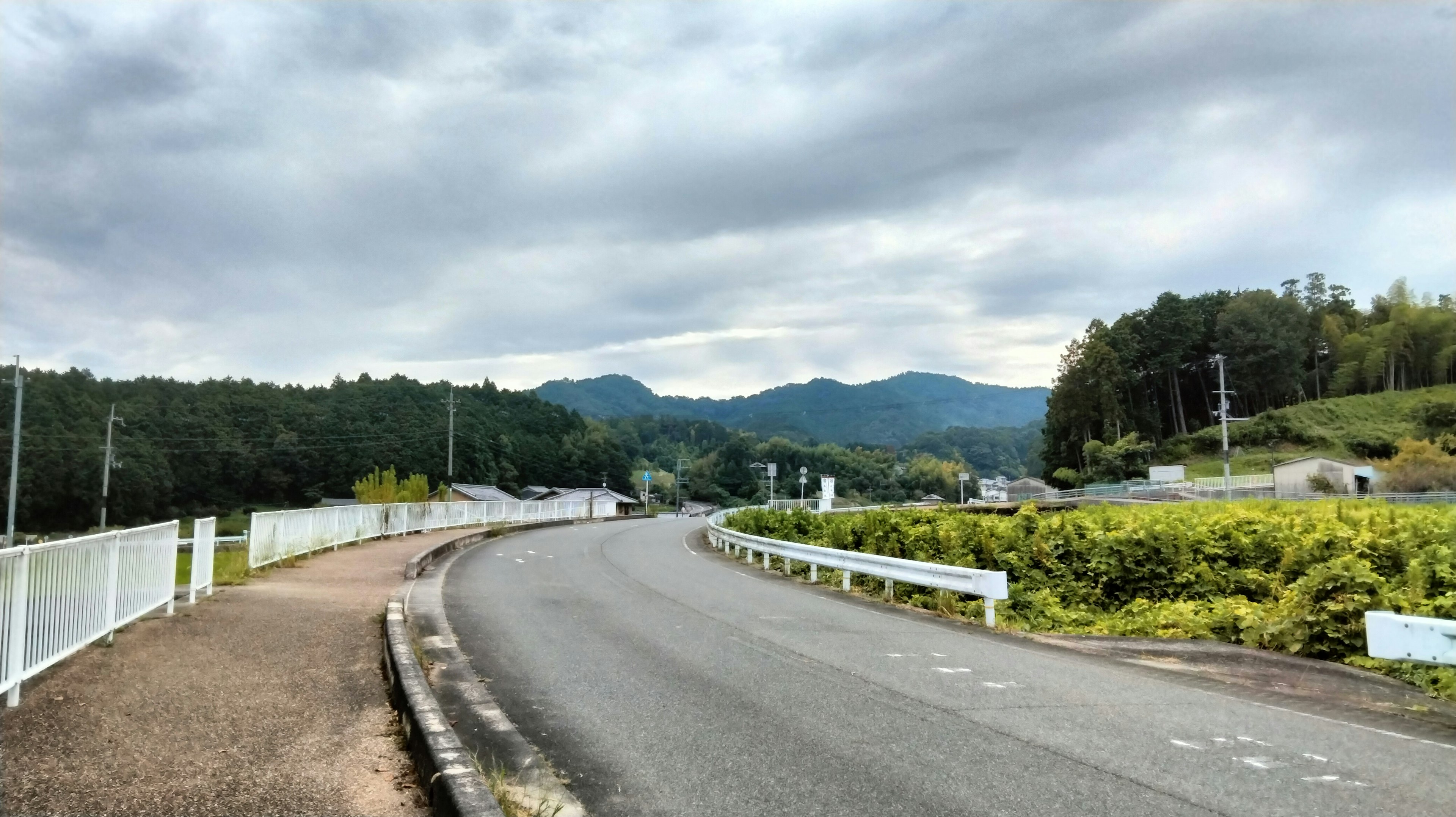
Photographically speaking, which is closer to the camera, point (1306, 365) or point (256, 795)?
point (256, 795)

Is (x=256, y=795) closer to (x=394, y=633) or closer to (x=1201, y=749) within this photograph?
(x=394, y=633)

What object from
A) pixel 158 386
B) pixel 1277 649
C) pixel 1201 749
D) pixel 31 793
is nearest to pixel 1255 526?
pixel 1277 649

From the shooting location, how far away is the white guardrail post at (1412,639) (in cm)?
461

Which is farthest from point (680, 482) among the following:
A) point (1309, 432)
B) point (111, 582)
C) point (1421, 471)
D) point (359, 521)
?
point (111, 582)

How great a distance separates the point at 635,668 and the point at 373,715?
7.39 ft

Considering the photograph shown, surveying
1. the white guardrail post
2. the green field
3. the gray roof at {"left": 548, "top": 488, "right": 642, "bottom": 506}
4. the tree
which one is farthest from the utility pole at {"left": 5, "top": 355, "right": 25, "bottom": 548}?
the tree

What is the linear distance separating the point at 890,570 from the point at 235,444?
84498 millimetres

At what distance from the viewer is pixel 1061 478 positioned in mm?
94500

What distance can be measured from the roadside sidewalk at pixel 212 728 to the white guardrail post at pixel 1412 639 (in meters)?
5.14

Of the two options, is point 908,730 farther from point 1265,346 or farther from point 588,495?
point 1265,346

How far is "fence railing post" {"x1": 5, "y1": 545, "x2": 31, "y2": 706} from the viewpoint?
17.1 feet

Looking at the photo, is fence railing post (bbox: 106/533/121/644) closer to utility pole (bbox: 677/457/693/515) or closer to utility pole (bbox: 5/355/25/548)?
utility pole (bbox: 5/355/25/548)

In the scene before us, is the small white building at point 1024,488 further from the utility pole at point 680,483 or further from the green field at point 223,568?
the green field at point 223,568

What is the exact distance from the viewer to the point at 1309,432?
85.7 meters
